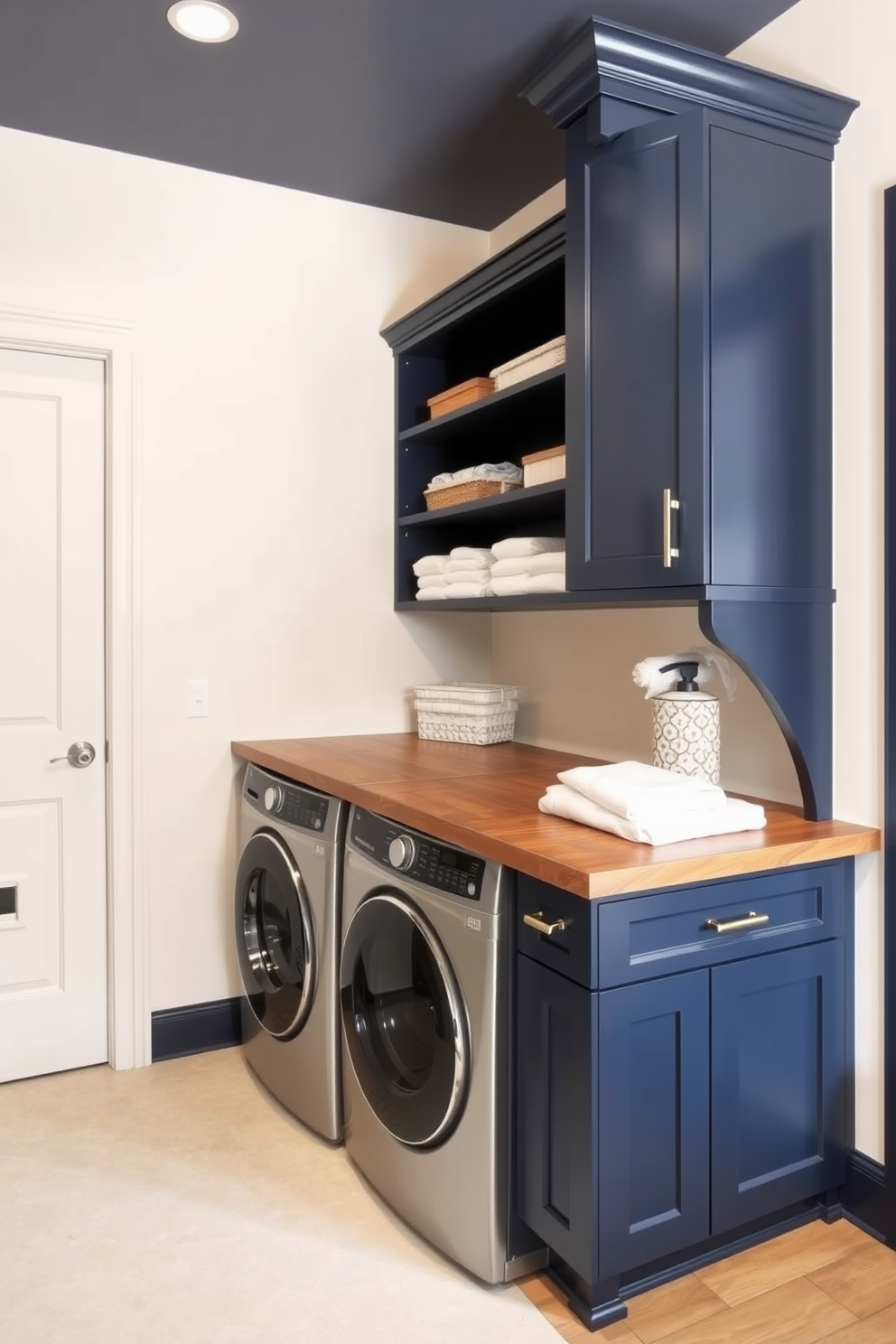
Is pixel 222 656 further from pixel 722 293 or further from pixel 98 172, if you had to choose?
pixel 722 293

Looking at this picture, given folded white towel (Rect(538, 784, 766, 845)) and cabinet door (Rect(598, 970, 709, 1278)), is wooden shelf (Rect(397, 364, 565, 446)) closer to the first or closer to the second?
folded white towel (Rect(538, 784, 766, 845))

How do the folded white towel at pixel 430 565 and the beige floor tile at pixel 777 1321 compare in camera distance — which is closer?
the beige floor tile at pixel 777 1321

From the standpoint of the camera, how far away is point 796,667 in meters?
1.86

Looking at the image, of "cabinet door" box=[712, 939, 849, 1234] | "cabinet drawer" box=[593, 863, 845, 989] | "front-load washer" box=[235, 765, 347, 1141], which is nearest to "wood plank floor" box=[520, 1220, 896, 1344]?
"cabinet door" box=[712, 939, 849, 1234]

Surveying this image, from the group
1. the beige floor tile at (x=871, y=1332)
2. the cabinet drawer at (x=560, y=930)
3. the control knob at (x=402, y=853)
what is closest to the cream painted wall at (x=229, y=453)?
the control knob at (x=402, y=853)

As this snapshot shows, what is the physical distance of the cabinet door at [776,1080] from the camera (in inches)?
65.6

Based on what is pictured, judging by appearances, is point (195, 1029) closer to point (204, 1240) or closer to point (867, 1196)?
point (204, 1240)

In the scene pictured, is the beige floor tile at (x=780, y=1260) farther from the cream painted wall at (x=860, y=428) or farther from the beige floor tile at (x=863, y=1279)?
the cream painted wall at (x=860, y=428)

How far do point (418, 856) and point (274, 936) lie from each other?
0.84 m

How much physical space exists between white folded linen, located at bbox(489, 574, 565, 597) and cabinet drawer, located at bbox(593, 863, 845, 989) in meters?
0.85

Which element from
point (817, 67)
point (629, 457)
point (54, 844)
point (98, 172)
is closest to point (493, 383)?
point (629, 457)

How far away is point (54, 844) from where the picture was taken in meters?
2.66

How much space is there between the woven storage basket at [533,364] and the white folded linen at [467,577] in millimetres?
501

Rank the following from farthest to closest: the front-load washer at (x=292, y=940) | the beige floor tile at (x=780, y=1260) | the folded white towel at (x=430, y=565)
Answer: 1. the folded white towel at (x=430, y=565)
2. the front-load washer at (x=292, y=940)
3. the beige floor tile at (x=780, y=1260)
